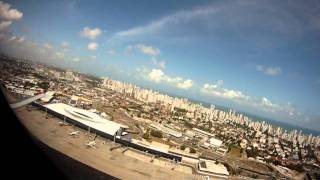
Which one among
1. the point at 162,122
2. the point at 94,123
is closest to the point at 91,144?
the point at 94,123

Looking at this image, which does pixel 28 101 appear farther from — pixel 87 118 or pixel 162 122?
pixel 162 122

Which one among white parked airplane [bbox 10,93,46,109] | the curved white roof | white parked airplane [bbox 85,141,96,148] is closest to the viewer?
white parked airplane [bbox 85,141,96,148]

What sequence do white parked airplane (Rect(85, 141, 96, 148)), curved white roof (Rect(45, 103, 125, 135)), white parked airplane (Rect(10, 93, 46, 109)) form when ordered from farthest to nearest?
white parked airplane (Rect(10, 93, 46, 109))
curved white roof (Rect(45, 103, 125, 135))
white parked airplane (Rect(85, 141, 96, 148))

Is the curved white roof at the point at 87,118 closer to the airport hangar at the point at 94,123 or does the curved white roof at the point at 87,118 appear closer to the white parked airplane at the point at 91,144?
the airport hangar at the point at 94,123

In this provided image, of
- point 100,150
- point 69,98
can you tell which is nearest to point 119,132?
point 100,150

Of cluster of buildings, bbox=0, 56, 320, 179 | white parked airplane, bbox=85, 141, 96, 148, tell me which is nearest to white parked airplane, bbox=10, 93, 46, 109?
cluster of buildings, bbox=0, 56, 320, 179

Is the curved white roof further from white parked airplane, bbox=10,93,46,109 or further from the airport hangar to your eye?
white parked airplane, bbox=10,93,46,109

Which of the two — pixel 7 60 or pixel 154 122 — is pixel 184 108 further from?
pixel 7 60

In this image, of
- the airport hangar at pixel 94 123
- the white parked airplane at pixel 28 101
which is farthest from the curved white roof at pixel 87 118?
the white parked airplane at pixel 28 101
